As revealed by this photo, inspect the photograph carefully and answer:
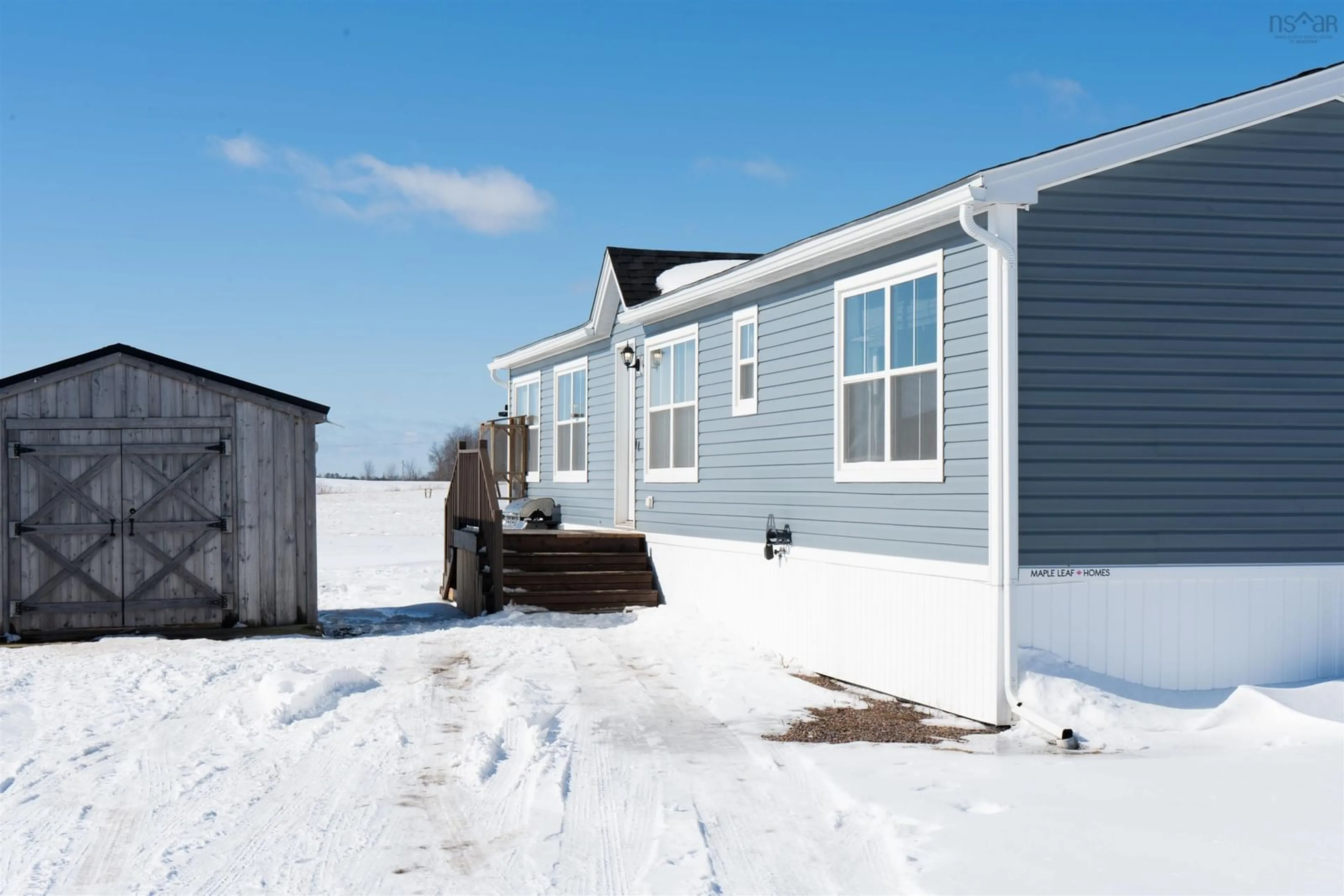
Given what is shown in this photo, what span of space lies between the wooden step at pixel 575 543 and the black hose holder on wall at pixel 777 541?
3.42m

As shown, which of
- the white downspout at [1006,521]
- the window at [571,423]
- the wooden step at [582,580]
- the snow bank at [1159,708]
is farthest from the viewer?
the window at [571,423]

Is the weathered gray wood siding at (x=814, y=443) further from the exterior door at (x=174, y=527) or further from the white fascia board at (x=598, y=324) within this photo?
the exterior door at (x=174, y=527)

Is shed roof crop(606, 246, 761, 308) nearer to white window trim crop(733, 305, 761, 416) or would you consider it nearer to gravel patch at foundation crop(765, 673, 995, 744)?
white window trim crop(733, 305, 761, 416)

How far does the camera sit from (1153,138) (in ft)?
28.2

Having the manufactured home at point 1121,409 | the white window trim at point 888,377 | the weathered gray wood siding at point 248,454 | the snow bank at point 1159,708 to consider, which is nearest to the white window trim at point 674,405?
the white window trim at point 888,377

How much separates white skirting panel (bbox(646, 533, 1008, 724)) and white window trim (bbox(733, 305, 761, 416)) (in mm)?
1378

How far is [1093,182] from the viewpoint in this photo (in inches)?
340

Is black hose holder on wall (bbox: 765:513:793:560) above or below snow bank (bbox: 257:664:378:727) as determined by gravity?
above

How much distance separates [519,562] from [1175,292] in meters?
8.08

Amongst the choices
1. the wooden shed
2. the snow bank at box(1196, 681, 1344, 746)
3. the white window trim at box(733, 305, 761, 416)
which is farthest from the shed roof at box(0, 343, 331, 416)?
the snow bank at box(1196, 681, 1344, 746)

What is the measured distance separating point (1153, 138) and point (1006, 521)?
115 inches

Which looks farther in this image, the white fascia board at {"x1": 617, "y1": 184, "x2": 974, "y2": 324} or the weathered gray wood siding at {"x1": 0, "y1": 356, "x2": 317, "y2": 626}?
the weathered gray wood siding at {"x1": 0, "y1": 356, "x2": 317, "y2": 626}

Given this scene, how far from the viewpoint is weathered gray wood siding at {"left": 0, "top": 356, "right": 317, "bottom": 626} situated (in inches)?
478

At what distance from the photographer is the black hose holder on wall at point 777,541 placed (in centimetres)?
1129
